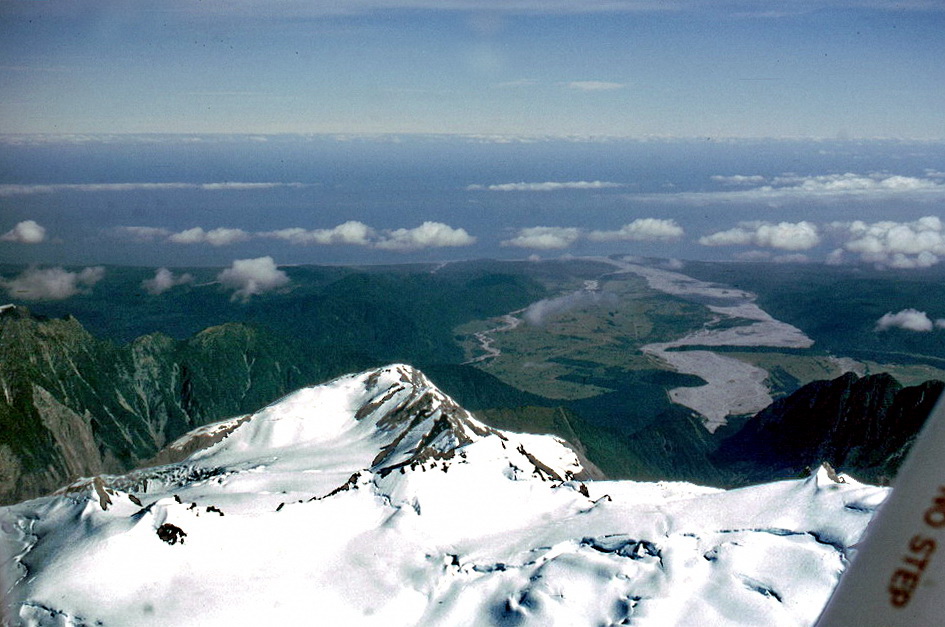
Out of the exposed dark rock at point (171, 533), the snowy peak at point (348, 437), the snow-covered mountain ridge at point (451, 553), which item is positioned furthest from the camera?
the snowy peak at point (348, 437)

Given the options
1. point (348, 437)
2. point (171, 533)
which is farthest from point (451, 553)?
point (348, 437)

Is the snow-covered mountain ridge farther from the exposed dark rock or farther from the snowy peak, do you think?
the snowy peak

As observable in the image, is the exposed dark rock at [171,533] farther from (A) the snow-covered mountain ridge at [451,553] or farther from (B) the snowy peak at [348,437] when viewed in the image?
(B) the snowy peak at [348,437]

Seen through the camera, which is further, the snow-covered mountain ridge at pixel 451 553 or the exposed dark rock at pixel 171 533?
the exposed dark rock at pixel 171 533

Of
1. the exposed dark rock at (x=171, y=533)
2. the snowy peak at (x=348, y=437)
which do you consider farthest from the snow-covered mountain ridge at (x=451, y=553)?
the snowy peak at (x=348, y=437)

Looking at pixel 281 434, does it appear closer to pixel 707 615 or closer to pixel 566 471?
pixel 566 471

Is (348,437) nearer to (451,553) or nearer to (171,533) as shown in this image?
(171,533)

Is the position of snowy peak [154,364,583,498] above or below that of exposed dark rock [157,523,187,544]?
below

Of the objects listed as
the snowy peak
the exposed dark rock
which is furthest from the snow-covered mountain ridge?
the snowy peak
